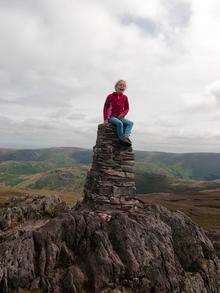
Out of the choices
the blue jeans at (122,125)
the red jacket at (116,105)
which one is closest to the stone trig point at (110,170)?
the blue jeans at (122,125)

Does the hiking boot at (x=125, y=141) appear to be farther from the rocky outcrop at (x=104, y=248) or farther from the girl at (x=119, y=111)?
the rocky outcrop at (x=104, y=248)

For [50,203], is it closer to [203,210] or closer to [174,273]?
[174,273]

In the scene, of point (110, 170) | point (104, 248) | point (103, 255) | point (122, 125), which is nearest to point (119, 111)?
point (122, 125)

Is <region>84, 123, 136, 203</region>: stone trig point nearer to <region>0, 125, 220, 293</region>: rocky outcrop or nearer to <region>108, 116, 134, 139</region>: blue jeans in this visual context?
<region>0, 125, 220, 293</region>: rocky outcrop

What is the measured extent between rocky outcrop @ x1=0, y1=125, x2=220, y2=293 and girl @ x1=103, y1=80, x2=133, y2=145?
1401 millimetres

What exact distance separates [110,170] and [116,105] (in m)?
6.94

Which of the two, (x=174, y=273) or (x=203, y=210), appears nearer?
(x=174, y=273)

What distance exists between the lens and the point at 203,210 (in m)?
180

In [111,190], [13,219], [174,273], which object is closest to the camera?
[174,273]

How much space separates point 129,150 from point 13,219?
1504 cm

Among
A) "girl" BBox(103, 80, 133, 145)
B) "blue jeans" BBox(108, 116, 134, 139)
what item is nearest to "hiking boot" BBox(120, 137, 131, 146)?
"girl" BBox(103, 80, 133, 145)

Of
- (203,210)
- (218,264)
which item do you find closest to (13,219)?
(218,264)

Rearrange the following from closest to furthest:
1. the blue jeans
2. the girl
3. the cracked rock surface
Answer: the cracked rock surface
the girl
the blue jeans

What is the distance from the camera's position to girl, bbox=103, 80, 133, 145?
120ft
